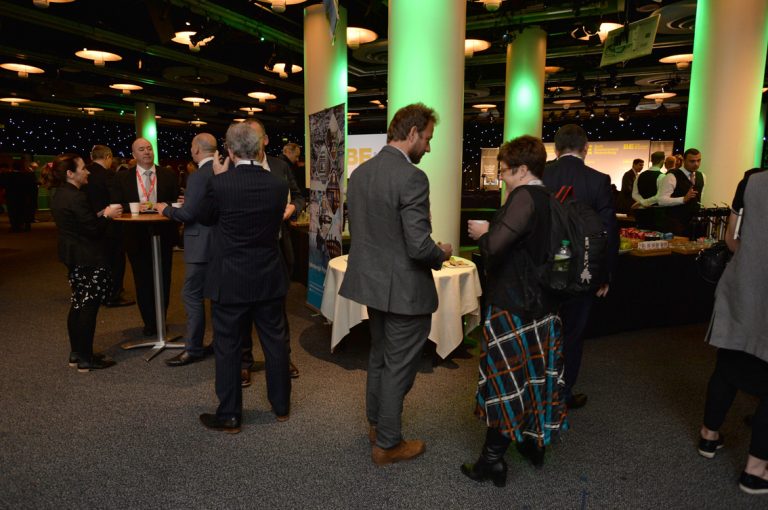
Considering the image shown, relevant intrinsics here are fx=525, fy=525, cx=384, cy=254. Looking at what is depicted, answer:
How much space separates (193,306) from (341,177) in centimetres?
146

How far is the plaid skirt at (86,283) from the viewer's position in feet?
11.5

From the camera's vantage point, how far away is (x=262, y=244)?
103 inches

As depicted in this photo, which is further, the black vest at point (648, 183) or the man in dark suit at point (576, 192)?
the black vest at point (648, 183)

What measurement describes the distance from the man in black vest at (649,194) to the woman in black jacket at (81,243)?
541cm

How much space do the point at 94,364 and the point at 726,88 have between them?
19.8 ft

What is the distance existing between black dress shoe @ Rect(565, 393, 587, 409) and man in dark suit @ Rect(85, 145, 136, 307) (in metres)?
3.11

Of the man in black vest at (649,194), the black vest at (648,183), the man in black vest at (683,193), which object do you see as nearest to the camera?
the man in black vest at (683,193)

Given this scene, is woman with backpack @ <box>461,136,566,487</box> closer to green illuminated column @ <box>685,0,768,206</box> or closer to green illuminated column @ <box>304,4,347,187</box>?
green illuminated column @ <box>685,0,768,206</box>

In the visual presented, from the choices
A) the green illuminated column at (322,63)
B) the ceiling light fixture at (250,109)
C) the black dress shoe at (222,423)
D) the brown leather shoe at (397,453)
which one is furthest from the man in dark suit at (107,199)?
the ceiling light fixture at (250,109)

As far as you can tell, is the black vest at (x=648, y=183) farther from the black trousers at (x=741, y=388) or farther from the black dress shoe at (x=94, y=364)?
the black dress shoe at (x=94, y=364)

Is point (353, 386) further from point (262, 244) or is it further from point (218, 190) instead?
point (218, 190)

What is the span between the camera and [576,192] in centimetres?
278

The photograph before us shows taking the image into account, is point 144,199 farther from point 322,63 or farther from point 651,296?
point 651,296

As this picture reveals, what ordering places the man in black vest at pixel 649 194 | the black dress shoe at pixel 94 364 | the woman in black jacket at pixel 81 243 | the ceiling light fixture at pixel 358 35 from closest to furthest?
1. the woman in black jacket at pixel 81 243
2. the black dress shoe at pixel 94 364
3. the man in black vest at pixel 649 194
4. the ceiling light fixture at pixel 358 35
